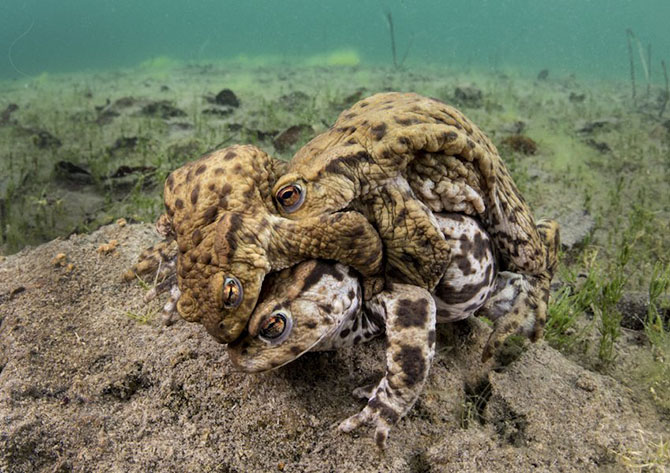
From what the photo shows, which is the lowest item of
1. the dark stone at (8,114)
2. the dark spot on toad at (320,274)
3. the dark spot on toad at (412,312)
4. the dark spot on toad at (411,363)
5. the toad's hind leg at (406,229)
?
the dark stone at (8,114)

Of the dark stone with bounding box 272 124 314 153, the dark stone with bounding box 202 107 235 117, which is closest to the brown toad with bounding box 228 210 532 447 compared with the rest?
the dark stone with bounding box 272 124 314 153

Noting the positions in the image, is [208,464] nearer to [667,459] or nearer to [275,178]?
[275,178]

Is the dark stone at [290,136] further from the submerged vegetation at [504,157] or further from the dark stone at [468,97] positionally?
the dark stone at [468,97]

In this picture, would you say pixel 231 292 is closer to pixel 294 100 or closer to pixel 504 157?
pixel 504 157

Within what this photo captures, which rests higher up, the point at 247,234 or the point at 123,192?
the point at 247,234

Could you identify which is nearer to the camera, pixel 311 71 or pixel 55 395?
pixel 55 395

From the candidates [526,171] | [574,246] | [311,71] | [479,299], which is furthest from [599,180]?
[311,71]

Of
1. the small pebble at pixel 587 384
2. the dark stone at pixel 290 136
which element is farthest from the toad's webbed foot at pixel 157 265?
the dark stone at pixel 290 136

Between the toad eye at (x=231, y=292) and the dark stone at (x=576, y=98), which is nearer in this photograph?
the toad eye at (x=231, y=292)

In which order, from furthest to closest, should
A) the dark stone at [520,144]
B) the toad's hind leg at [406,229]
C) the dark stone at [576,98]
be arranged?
1. the dark stone at [576,98]
2. the dark stone at [520,144]
3. the toad's hind leg at [406,229]
